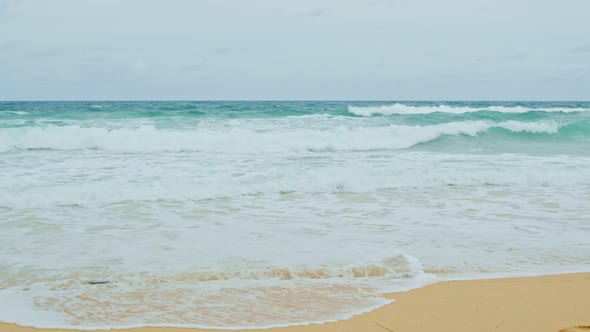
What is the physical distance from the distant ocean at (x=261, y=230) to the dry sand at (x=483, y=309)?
0.18 meters

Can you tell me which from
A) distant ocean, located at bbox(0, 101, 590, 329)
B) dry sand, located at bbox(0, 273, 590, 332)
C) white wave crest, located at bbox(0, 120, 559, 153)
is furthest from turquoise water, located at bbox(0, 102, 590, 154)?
dry sand, located at bbox(0, 273, 590, 332)

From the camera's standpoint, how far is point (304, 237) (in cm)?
631

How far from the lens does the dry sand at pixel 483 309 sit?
12.3ft

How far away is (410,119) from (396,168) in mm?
15280

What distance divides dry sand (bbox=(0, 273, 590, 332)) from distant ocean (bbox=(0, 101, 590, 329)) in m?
0.18

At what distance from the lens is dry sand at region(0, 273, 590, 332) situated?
148 inches

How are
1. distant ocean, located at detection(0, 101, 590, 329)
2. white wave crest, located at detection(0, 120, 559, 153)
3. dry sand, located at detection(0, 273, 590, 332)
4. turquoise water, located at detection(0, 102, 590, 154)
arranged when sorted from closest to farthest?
dry sand, located at detection(0, 273, 590, 332) → distant ocean, located at detection(0, 101, 590, 329) → white wave crest, located at detection(0, 120, 559, 153) → turquoise water, located at detection(0, 102, 590, 154)

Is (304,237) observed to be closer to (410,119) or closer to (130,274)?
(130,274)

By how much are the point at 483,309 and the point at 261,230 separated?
3.12 meters

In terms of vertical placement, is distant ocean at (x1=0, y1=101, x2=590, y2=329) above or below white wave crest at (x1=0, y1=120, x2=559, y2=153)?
below

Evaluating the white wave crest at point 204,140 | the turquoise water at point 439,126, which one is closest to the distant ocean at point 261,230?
the white wave crest at point 204,140

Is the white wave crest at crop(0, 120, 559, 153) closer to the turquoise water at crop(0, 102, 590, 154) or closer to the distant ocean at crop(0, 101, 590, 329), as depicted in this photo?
the turquoise water at crop(0, 102, 590, 154)

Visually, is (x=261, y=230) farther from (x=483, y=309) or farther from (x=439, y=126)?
(x=439, y=126)

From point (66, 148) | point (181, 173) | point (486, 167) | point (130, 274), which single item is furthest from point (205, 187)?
point (66, 148)
